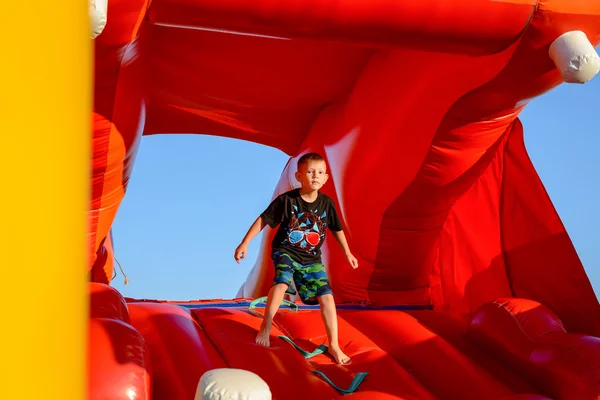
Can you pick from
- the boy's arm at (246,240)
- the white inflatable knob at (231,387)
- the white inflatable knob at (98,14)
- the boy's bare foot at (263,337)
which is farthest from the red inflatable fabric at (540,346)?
the white inflatable knob at (98,14)

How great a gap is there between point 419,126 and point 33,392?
2.71 metres

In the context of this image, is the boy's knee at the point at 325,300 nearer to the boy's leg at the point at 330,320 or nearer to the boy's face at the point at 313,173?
the boy's leg at the point at 330,320

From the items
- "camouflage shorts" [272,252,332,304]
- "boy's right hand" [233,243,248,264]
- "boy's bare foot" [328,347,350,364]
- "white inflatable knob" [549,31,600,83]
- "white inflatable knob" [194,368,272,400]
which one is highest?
"white inflatable knob" [549,31,600,83]

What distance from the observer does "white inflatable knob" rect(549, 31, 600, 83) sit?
223 centimetres

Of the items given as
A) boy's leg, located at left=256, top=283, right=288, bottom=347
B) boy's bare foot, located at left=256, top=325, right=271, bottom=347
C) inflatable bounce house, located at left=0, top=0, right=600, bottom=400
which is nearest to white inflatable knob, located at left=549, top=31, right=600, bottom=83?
inflatable bounce house, located at left=0, top=0, right=600, bottom=400

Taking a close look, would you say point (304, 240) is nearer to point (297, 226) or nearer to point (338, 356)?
point (297, 226)

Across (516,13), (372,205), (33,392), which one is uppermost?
(516,13)

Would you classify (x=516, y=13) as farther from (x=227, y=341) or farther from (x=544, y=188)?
(x=227, y=341)

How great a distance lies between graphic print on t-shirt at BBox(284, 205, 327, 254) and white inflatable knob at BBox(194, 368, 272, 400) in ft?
3.51

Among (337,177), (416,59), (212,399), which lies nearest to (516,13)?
(416,59)

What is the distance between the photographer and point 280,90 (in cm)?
353

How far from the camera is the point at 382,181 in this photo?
10.2 ft

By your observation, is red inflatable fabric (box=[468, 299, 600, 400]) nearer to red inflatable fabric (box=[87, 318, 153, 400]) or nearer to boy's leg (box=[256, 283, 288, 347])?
boy's leg (box=[256, 283, 288, 347])

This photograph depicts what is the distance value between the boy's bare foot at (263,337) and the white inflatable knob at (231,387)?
945 mm
